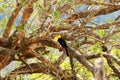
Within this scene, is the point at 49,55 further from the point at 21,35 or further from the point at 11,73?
the point at 21,35

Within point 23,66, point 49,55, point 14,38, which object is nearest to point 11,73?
point 23,66

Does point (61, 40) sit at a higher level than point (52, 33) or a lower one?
lower

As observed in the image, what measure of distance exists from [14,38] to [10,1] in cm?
71

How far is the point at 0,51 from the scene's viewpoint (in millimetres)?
4715

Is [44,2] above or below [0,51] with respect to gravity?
above

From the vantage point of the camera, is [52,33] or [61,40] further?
[61,40]

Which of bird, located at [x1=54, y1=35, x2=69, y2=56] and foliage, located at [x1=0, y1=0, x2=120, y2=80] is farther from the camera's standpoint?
bird, located at [x1=54, y1=35, x2=69, y2=56]

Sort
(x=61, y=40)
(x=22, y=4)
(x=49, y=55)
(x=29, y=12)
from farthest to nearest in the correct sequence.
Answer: (x=49, y=55) → (x=29, y=12) → (x=61, y=40) → (x=22, y=4)

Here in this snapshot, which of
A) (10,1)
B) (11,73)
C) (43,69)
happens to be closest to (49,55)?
(43,69)

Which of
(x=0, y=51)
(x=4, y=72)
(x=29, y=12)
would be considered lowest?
(x=4, y=72)

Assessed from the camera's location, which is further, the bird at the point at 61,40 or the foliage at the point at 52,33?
the bird at the point at 61,40

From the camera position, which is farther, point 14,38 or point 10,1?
point 14,38

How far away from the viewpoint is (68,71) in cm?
565

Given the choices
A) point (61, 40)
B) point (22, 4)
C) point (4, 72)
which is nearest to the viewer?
point (22, 4)
